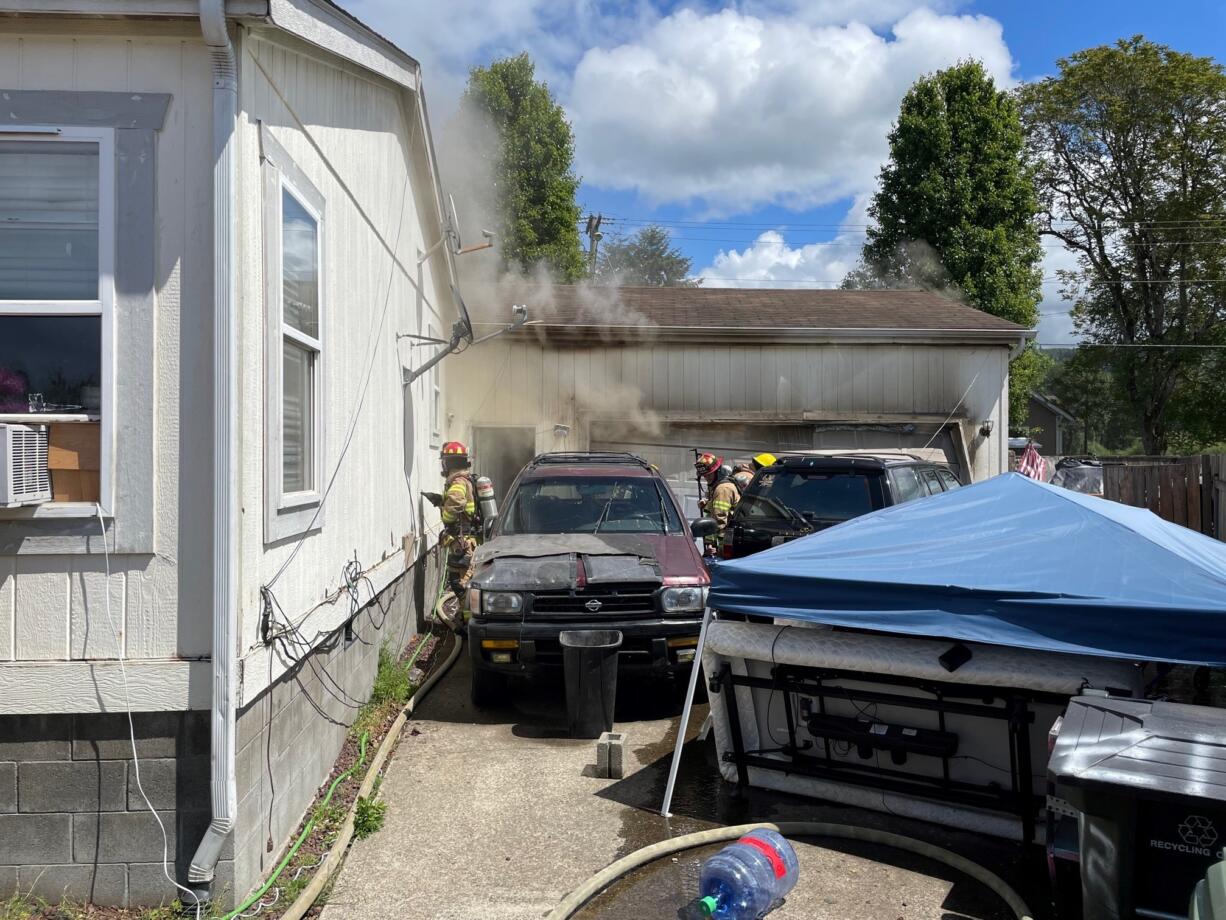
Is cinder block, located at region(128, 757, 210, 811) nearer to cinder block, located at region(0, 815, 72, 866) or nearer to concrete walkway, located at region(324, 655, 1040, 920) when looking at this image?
cinder block, located at region(0, 815, 72, 866)

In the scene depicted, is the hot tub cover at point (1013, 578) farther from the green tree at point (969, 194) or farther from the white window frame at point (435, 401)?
the green tree at point (969, 194)

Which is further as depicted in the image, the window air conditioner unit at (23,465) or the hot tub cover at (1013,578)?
the hot tub cover at (1013,578)

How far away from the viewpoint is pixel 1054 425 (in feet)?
184

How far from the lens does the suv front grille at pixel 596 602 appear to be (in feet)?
21.4

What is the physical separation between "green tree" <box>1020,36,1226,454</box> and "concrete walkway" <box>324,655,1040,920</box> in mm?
35541

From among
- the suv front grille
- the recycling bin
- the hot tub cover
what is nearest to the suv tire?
the suv front grille

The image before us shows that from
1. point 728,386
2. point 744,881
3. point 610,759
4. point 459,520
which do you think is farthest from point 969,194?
point 744,881

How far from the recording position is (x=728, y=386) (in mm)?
15977

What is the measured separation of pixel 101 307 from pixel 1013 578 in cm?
432

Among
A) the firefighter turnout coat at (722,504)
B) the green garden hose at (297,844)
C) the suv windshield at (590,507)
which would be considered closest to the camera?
the green garden hose at (297,844)

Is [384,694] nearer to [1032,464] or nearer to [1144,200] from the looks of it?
[1032,464]

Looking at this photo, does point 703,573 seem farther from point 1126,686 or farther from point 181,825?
point 181,825

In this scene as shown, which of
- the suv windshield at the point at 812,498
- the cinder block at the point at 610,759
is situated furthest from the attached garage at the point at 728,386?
the cinder block at the point at 610,759

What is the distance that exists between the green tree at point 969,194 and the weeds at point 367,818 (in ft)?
88.2
